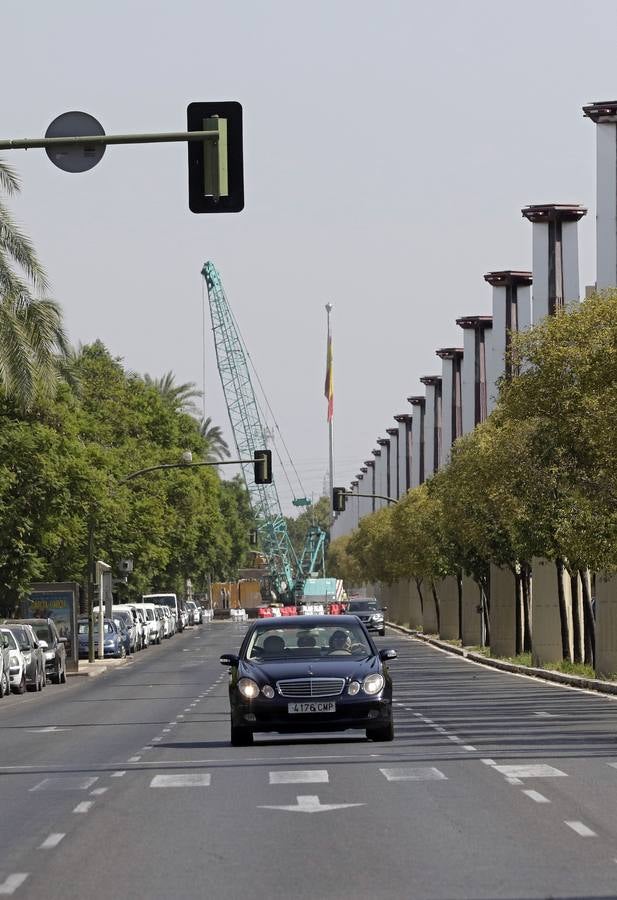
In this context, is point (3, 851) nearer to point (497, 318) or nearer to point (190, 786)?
point (190, 786)

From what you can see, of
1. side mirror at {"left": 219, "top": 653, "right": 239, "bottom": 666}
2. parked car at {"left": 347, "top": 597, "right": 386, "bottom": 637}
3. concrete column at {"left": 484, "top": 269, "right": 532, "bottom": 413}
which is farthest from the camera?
parked car at {"left": 347, "top": 597, "right": 386, "bottom": 637}

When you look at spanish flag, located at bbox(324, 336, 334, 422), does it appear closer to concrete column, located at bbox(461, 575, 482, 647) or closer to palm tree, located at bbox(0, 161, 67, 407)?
concrete column, located at bbox(461, 575, 482, 647)

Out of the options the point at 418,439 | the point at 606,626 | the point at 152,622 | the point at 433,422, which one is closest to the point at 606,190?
the point at 606,626

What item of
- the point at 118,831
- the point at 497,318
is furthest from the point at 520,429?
the point at 497,318

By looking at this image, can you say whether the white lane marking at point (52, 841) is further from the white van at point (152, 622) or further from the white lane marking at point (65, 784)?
the white van at point (152, 622)

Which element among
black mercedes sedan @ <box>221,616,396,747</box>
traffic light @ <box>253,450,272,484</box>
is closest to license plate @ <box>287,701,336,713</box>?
black mercedes sedan @ <box>221,616,396,747</box>

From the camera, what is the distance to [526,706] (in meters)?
34.6

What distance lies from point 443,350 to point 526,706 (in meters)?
77.3

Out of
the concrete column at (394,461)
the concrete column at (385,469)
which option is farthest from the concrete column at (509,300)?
the concrete column at (385,469)

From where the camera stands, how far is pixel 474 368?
9656 cm

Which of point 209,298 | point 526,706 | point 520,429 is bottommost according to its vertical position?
point 526,706

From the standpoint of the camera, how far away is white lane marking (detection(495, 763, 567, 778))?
61.9 ft

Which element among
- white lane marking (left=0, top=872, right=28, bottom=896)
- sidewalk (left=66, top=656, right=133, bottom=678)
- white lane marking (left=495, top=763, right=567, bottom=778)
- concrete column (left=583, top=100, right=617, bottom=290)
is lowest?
sidewalk (left=66, top=656, right=133, bottom=678)

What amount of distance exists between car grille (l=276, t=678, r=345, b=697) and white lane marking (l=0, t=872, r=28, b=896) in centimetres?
1156
